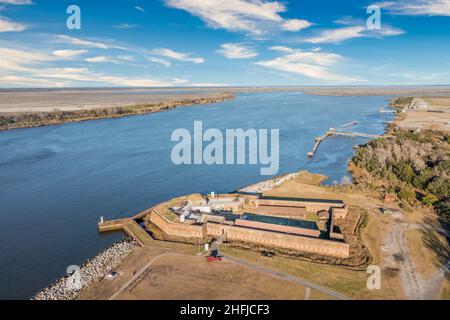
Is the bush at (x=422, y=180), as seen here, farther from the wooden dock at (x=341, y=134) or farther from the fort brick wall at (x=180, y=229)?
the fort brick wall at (x=180, y=229)

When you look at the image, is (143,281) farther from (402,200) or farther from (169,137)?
(169,137)

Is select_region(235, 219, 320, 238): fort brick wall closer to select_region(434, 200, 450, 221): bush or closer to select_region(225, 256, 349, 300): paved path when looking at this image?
select_region(225, 256, 349, 300): paved path

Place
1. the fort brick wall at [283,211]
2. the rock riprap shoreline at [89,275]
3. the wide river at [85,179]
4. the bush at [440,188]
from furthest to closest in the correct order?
the bush at [440,188], the fort brick wall at [283,211], the wide river at [85,179], the rock riprap shoreline at [89,275]

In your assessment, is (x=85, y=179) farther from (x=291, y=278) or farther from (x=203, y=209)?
(x=291, y=278)

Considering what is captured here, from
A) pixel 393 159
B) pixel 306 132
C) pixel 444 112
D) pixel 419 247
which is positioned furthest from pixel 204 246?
pixel 444 112
